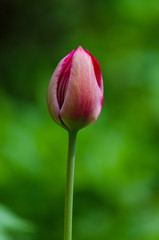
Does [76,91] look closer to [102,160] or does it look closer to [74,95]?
[74,95]

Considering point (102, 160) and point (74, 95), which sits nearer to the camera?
point (74, 95)

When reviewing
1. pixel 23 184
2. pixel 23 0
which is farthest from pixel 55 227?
pixel 23 0

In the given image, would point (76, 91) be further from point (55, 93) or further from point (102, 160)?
point (102, 160)

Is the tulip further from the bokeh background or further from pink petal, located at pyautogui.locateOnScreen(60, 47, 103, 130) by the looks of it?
the bokeh background

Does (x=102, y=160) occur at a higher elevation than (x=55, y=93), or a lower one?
higher

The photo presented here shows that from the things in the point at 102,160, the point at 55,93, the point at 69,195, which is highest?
the point at 102,160

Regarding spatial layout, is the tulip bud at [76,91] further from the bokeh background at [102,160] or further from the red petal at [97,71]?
the bokeh background at [102,160]

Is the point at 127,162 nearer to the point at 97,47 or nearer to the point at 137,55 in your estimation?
the point at 137,55

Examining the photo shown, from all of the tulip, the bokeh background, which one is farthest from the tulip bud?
the bokeh background

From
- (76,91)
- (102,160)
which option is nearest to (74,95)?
(76,91)
